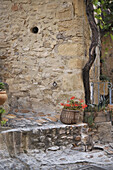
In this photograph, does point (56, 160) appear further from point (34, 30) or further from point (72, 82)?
point (34, 30)

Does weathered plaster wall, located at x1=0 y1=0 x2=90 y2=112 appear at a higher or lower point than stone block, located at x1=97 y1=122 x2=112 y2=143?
higher

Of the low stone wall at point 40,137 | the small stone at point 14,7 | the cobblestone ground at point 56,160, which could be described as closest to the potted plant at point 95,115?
the low stone wall at point 40,137

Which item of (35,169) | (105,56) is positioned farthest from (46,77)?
(105,56)

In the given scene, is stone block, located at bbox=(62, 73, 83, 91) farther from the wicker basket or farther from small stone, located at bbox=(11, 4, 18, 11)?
small stone, located at bbox=(11, 4, 18, 11)

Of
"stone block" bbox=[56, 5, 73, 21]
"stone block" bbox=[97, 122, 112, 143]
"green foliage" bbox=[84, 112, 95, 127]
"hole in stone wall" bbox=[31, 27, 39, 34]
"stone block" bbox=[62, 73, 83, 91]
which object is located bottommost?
"stone block" bbox=[97, 122, 112, 143]

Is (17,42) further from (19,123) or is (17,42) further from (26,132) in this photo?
A: (26,132)

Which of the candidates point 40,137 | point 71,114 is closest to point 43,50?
point 71,114

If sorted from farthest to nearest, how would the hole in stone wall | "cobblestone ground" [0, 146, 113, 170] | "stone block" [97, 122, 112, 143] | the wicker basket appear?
the hole in stone wall
"stone block" [97, 122, 112, 143]
the wicker basket
"cobblestone ground" [0, 146, 113, 170]

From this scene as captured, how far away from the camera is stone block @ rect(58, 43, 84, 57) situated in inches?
163

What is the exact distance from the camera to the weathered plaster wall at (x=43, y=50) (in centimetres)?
416

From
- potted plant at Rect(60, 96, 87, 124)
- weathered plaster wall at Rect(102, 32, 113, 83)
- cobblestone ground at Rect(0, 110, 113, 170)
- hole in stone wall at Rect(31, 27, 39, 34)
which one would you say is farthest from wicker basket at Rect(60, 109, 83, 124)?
weathered plaster wall at Rect(102, 32, 113, 83)

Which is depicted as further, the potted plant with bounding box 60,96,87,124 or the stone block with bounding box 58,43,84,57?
the stone block with bounding box 58,43,84,57

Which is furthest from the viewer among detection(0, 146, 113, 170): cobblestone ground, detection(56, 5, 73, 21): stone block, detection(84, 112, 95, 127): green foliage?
detection(56, 5, 73, 21): stone block

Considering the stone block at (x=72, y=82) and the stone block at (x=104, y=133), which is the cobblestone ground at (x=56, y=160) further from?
the stone block at (x=72, y=82)
